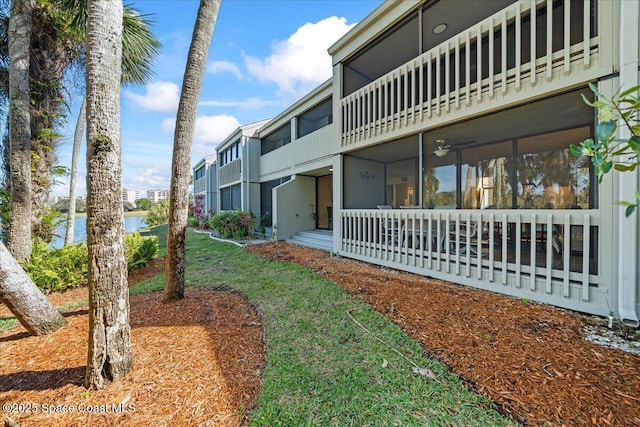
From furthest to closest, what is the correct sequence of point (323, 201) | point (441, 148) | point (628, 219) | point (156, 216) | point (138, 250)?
point (156, 216) → point (323, 201) → point (138, 250) → point (441, 148) → point (628, 219)

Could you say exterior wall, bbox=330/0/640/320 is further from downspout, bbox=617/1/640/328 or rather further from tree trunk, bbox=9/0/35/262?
tree trunk, bbox=9/0/35/262

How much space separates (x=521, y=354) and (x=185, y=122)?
5.19 metres

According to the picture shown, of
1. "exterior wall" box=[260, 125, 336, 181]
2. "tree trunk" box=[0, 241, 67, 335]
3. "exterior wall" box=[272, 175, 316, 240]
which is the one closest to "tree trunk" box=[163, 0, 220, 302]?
"tree trunk" box=[0, 241, 67, 335]

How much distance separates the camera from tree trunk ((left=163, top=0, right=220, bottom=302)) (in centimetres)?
401

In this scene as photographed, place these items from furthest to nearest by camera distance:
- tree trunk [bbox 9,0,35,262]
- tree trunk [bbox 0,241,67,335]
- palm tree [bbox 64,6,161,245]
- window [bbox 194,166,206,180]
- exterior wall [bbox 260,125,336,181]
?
window [bbox 194,166,206,180] < exterior wall [bbox 260,125,336,181] < palm tree [bbox 64,6,161,245] < tree trunk [bbox 9,0,35,262] < tree trunk [bbox 0,241,67,335]

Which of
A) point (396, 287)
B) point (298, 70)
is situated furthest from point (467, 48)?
point (298, 70)

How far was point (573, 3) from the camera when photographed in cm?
456

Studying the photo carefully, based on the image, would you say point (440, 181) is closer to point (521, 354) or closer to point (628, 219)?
point (628, 219)

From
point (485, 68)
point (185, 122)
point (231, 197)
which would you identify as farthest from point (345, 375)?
point (231, 197)

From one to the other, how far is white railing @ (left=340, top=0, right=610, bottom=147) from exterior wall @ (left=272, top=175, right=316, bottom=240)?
3871 mm

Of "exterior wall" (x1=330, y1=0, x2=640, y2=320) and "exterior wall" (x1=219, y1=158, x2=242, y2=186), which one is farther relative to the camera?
"exterior wall" (x1=219, y1=158, x2=242, y2=186)

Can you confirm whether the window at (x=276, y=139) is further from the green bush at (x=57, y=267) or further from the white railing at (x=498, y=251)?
the green bush at (x=57, y=267)

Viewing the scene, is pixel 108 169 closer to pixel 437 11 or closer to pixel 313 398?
pixel 313 398

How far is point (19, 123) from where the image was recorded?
5.07 metres
